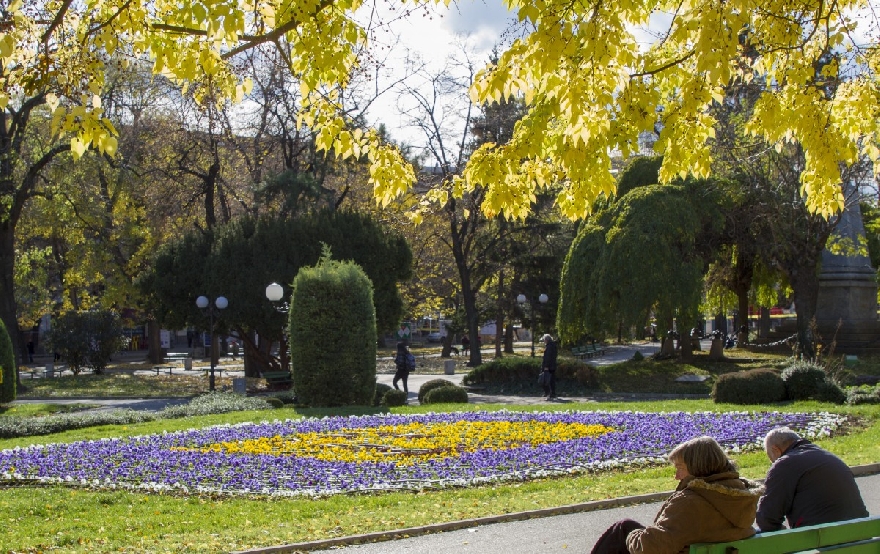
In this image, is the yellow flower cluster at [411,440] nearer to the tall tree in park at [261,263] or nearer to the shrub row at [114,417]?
the shrub row at [114,417]

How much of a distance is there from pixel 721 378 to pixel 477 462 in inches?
388

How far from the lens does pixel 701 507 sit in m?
4.71

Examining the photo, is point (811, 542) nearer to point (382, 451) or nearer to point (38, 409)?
point (382, 451)

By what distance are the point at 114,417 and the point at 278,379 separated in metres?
10.6

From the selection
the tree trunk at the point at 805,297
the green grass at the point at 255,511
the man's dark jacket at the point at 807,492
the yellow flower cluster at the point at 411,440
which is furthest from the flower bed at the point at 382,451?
the tree trunk at the point at 805,297

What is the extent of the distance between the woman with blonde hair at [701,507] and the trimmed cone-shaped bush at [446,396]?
54.6ft

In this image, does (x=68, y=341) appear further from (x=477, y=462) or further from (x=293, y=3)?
(x=293, y=3)

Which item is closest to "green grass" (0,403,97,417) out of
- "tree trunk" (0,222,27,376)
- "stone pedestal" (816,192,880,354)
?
"tree trunk" (0,222,27,376)

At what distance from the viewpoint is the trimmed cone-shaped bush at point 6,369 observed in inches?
920

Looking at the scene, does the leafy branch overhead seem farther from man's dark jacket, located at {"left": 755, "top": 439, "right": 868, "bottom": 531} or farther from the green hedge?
the green hedge

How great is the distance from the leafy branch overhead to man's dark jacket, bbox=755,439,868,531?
2898 mm

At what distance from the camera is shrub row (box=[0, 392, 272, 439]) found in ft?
56.6

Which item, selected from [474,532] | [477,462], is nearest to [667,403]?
[477,462]

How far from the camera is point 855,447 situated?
1259 cm
